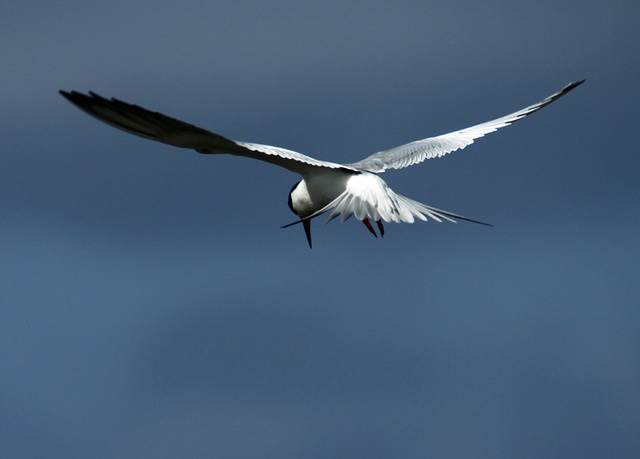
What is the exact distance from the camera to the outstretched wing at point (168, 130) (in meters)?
8.01

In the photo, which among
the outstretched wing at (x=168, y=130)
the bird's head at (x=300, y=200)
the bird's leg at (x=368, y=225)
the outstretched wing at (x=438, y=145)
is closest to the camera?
the outstretched wing at (x=168, y=130)

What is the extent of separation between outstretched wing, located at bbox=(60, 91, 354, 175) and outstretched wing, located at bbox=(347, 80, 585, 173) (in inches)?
89.3

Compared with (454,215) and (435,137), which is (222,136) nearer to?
(454,215)

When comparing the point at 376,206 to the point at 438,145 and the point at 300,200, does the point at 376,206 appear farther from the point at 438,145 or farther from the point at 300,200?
the point at 438,145

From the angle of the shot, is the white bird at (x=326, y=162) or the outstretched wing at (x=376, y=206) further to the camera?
the outstretched wing at (x=376, y=206)

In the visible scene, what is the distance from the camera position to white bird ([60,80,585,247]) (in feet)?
27.0

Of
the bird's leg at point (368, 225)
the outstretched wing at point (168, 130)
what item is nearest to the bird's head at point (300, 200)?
the bird's leg at point (368, 225)

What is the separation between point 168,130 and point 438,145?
202 inches

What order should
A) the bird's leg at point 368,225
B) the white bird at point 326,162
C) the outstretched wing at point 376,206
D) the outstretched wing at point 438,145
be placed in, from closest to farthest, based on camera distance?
the white bird at point 326,162 → the outstretched wing at point 376,206 → the bird's leg at point 368,225 → the outstretched wing at point 438,145

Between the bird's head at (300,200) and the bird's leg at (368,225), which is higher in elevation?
the bird's head at (300,200)

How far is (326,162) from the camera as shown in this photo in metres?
9.91

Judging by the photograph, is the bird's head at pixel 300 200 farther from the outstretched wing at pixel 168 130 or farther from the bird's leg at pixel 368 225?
the outstretched wing at pixel 168 130

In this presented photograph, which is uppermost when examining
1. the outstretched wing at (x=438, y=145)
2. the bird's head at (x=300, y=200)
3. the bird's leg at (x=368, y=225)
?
the outstretched wing at (x=438, y=145)

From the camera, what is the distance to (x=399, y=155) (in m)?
12.4
